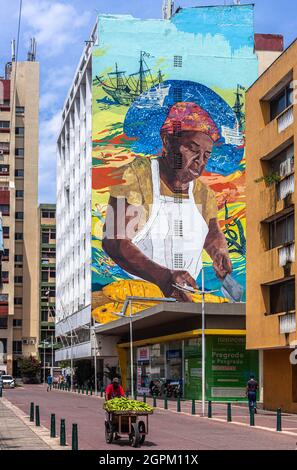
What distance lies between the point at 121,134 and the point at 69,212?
21.1 metres

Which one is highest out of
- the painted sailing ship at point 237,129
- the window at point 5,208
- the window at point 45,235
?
the painted sailing ship at point 237,129

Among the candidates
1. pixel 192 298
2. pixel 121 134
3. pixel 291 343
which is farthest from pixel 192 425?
pixel 121 134

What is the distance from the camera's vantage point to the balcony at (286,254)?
3700 cm

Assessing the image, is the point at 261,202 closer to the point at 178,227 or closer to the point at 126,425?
the point at 126,425

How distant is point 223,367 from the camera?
5344 cm

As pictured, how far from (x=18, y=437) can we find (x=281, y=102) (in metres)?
23.6

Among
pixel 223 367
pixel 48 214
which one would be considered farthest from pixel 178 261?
pixel 48 214

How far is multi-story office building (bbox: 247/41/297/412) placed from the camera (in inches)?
1495

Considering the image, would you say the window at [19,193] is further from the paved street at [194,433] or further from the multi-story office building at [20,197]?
the paved street at [194,433]

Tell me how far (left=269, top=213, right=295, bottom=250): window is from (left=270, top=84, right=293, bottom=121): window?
5429 millimetres

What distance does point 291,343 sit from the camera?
36656mm

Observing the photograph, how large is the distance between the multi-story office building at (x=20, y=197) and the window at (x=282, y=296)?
87.9 metres

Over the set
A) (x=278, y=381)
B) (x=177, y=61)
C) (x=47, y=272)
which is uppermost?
(x=177, y=61)

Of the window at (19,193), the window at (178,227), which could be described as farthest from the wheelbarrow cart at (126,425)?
the window at (19,193)
